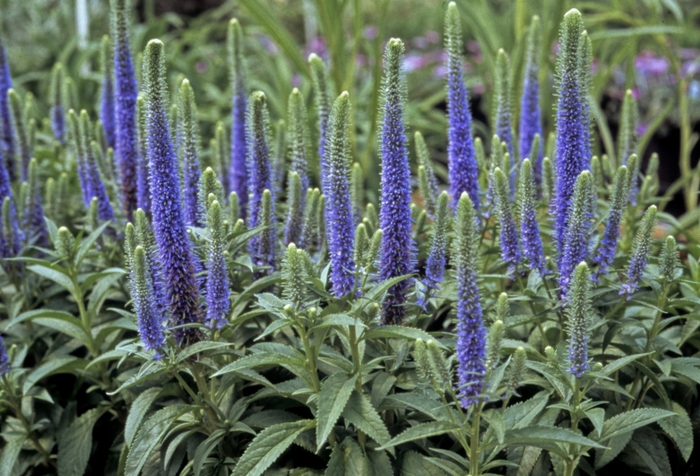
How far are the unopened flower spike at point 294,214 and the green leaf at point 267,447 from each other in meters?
0.87

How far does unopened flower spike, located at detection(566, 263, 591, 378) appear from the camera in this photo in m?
2.04

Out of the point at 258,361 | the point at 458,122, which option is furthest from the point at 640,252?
the point at 258,361

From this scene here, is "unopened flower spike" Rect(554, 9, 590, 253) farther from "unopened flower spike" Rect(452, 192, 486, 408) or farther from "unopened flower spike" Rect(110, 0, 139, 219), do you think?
"unopened flower spike" Rect(110, 0, 139, 219)

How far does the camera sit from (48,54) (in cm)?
805

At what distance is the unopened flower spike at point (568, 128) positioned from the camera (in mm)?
2531

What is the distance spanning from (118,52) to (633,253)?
2454mm

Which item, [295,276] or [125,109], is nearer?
[295,276]

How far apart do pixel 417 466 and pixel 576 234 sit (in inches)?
36.3

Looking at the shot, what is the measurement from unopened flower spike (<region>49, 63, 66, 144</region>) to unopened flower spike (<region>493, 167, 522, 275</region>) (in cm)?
313

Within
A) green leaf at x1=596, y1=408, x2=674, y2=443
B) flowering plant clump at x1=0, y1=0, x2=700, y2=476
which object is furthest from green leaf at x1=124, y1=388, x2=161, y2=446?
green leaf at x1=596, y1=408, x2=674, y2=443

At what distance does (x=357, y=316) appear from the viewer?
2340 millimetres

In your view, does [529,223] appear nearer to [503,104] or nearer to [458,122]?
[458,122]

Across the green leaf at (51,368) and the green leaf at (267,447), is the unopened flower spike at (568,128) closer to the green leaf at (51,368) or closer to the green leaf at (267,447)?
the green leaf at (267,447)

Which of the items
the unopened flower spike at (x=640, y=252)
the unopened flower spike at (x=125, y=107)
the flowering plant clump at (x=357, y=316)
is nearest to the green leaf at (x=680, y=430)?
the flowering plant clump at (x=357, y=316)
